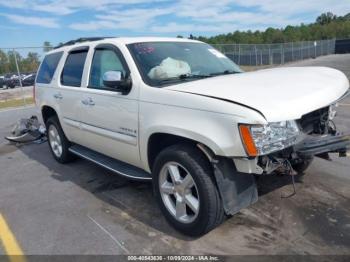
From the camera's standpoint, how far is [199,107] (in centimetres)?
318

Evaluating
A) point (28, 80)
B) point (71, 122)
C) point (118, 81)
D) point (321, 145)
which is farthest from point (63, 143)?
point (28, 80)

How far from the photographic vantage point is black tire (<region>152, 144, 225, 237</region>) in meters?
3.21

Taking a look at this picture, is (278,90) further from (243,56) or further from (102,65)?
(243,56)

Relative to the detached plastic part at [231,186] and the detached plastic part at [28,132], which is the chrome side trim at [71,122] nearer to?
the detached plastic part at [231,186]

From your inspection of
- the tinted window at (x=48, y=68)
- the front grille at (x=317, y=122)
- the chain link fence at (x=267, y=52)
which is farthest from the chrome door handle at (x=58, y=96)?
the chain link fence at (x=267, y=52)

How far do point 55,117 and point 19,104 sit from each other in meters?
12.9

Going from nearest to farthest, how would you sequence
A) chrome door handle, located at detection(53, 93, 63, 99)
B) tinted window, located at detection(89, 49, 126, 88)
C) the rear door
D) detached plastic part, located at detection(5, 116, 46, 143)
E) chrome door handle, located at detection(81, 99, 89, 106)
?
1. tinted window, located at detection(89, 49, 126, 88)
2. chrome door handle, located at detection(81, 99, 89, 106)
3. the rear door
4. chrome door handle, located at detection(53, 93, 63, 99)
5. detached plastic part, located at detection(5, 116, 46, 143)

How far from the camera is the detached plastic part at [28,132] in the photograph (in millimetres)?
8227

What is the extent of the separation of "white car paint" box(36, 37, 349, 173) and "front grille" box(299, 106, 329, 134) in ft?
0.63

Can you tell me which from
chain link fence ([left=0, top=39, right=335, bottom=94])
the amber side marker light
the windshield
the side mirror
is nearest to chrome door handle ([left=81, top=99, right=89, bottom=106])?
the side mirror

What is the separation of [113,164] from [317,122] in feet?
8.00

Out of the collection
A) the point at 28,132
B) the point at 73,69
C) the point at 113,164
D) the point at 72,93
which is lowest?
the point at 28,132

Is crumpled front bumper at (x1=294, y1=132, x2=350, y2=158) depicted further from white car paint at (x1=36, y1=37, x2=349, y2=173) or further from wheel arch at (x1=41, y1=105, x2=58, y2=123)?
wheel arch at (x1=41, y1=105, x2=58, y2=123)

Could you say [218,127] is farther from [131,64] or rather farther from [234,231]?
[131,64]
